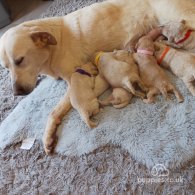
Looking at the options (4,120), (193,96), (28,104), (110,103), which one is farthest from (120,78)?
(4,120)

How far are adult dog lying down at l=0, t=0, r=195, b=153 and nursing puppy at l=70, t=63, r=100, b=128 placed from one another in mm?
95

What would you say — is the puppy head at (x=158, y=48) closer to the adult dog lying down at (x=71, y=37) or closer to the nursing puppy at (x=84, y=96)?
the adult dog lying down at (x=71, y=37)

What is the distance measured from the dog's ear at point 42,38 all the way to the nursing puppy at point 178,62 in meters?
0.71

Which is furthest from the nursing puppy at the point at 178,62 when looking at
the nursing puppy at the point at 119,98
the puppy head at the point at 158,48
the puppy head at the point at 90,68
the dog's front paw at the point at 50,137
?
the dog's front paw at the point at 50,137

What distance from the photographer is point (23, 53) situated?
6.41 feet

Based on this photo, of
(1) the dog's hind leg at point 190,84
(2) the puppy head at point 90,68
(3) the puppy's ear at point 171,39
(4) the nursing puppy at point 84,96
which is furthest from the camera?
(2) the puppy head at point 90,68

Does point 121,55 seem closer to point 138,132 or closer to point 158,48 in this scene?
point 158,48

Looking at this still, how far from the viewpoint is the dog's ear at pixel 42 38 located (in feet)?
6.50

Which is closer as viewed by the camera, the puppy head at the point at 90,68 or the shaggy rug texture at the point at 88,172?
the shaggy rug texture at the point at 88,172

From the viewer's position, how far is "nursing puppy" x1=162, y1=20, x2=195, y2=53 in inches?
76.9

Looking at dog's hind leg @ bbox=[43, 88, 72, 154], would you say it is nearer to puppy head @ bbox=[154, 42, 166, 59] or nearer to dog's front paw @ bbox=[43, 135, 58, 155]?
dog's front paw @ bbox=[43, 135, 58, 155]

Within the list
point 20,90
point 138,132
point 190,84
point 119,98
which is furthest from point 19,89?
point 190,84

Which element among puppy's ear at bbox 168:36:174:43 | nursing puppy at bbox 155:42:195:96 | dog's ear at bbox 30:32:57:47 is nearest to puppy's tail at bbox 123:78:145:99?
nursing puppy at bbox 155:42:195:96

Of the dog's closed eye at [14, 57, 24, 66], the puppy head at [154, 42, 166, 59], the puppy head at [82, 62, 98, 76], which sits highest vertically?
the dog's closed eye at [14, 57, 24, 66]
